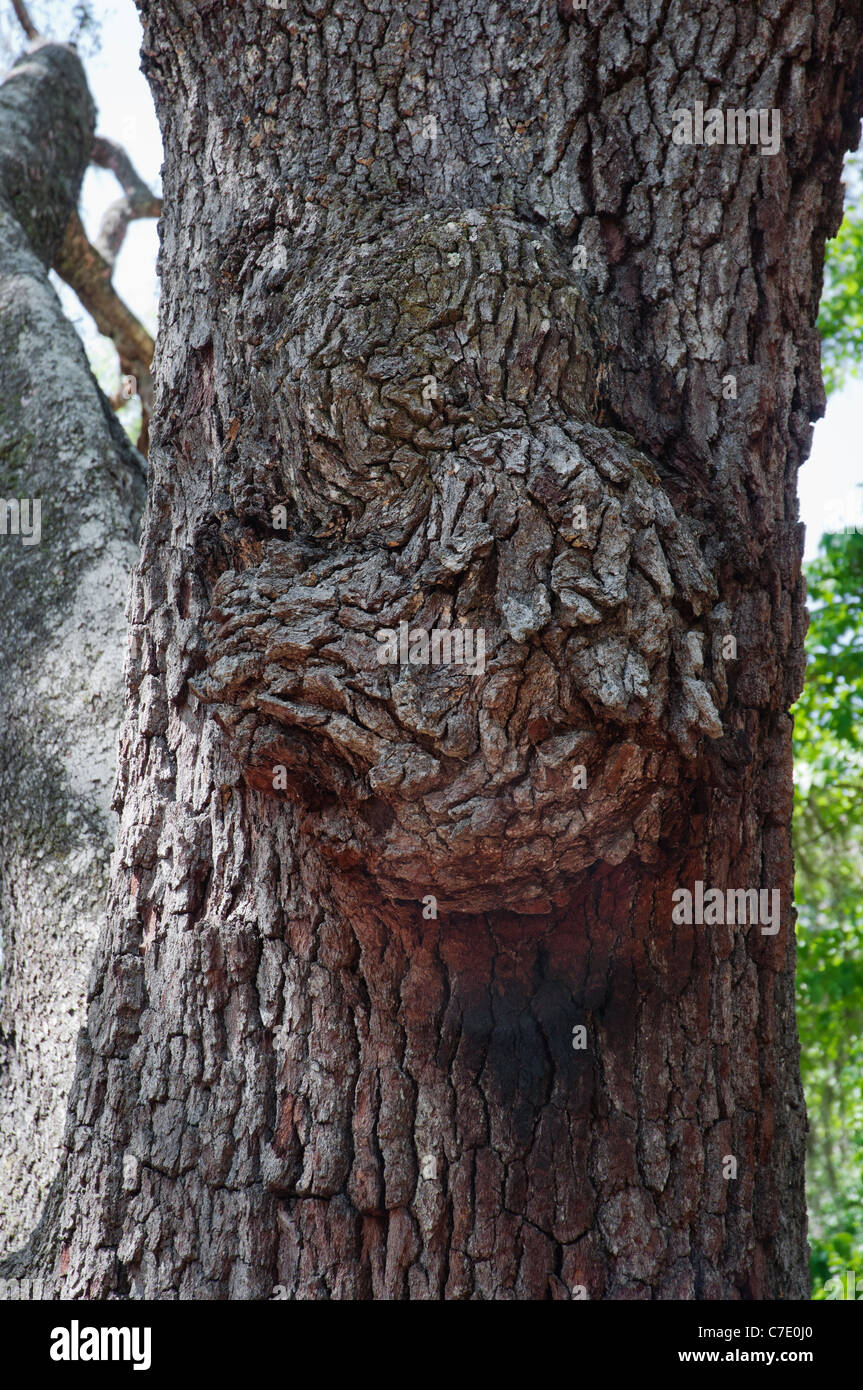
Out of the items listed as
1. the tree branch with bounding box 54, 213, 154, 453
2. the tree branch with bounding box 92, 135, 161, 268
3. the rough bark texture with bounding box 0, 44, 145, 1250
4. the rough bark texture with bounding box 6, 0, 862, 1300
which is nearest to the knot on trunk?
the rough bark texture with bounding box 6, 0, 862, 1300

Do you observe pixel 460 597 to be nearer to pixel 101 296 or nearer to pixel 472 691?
pixel 472 691

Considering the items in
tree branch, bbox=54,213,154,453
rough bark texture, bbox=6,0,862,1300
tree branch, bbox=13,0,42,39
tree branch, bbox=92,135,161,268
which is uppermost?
tree branch, bbox=13,0,42,39

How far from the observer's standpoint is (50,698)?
8.04ft

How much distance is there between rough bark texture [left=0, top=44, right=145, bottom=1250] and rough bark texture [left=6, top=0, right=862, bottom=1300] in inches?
21.3

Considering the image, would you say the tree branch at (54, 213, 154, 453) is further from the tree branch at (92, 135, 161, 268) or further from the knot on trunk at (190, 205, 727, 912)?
the knot on trunk at (190, 205, 727, 912)

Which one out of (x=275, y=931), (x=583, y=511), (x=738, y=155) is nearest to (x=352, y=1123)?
(x=275, y=931)

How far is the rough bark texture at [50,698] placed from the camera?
7.25 feet

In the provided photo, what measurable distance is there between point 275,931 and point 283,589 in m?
0.55

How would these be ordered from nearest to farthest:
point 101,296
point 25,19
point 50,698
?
point 50,698 → point 101,296 → point 25,19

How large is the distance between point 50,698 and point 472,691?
59.0 inches

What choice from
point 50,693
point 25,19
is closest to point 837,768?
point 50,693

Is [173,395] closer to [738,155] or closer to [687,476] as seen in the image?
[687,476]

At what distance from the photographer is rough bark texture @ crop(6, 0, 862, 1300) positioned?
141 cm

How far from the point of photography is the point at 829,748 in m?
6.56
